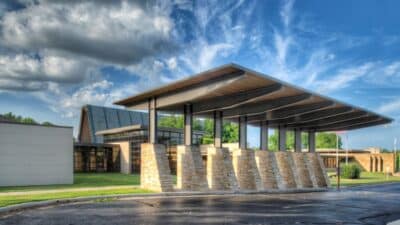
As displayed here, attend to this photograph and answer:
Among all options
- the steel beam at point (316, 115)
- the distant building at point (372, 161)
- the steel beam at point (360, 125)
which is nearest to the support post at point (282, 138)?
the steel beam at point (316, 115)

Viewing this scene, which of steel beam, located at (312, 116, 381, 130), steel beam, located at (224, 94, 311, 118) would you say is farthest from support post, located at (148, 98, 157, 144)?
steel beam, located at (312, 116, 381, 130)

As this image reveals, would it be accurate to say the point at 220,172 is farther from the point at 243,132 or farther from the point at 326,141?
the point at 326,141

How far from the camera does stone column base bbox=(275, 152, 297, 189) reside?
28.0m

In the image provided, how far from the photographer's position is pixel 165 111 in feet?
82.4

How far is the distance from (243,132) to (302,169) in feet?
21.6

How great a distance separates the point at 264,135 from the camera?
95.9 ft

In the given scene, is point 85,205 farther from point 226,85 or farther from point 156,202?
point 226,85

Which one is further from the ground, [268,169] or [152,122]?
[152,122]

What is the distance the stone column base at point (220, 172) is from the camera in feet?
74.9

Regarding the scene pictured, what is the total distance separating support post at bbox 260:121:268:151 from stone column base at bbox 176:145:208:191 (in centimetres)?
759

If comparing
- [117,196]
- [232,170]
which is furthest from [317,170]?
[117,196]

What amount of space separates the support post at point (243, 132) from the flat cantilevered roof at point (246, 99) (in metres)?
0.65

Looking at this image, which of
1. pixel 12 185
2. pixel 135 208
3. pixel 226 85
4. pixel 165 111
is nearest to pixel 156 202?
pixel 135 208

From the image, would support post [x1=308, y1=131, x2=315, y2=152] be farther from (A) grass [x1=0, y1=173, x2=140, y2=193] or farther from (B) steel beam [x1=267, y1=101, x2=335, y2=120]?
(A) grass [x1=0, y1=173, x2=140, y2=193]
